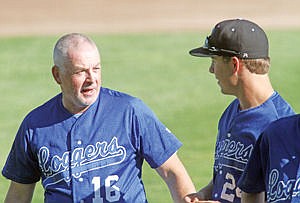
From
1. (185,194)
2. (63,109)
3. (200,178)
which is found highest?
(63,109)

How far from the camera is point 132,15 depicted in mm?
18328

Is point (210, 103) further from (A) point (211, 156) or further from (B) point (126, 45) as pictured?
(B) point (126, 45)

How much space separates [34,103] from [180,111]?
6.29 ft

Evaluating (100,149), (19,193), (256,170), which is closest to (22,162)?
(19,193)

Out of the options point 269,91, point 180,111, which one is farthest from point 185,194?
point 180,111

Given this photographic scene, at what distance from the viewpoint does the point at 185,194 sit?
5.41 metres

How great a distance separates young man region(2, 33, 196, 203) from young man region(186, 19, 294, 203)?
0.51 m

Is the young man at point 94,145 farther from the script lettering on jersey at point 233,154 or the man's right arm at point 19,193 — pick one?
the script lettering on jersey at point 233,154

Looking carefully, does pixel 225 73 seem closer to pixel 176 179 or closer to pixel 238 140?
pixel 238 140

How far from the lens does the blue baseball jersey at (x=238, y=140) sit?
16.1 ft

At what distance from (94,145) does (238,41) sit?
3.69 feet

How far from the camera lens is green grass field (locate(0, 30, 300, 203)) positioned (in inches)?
401

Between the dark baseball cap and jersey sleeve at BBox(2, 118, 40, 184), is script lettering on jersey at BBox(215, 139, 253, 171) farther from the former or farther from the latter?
jersey sleeve at BBox(2, 118, 40, 184)

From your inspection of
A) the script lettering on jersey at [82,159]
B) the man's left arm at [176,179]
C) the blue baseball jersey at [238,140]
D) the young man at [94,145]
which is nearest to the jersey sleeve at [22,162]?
the young man at [94,145]
